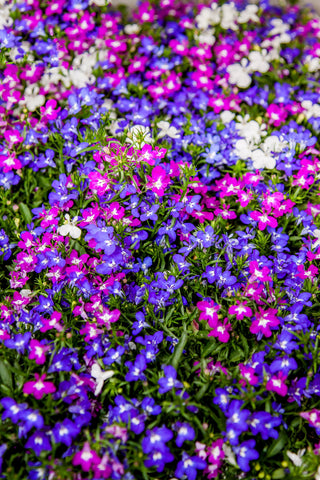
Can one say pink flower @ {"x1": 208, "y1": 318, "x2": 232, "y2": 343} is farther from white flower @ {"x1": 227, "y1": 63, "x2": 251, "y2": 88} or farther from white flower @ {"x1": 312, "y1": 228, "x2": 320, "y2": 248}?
white flower @ {"x1": 227, "y1": 63, "x2": 251, "y2": 88}

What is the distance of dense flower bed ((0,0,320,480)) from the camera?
60.2 inches

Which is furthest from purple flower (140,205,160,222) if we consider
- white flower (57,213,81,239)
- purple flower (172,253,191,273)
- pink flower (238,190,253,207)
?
pink flower (238,190,253,207)

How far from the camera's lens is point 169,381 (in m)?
1.57

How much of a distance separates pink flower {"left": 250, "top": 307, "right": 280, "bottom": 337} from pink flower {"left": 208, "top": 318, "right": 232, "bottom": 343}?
0.10 metres

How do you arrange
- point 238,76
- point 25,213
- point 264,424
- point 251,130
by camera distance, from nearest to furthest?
point 264,424
point 25,213
point 251,130
point 238,76

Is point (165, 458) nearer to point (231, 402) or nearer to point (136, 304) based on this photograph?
point (231, 402)

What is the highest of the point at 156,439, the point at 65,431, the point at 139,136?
the point at 139,136

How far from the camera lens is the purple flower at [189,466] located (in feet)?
4.78

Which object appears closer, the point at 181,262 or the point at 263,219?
the point at 181,262

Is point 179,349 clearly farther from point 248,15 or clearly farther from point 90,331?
point 248,15

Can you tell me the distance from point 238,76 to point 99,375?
2.12 meters

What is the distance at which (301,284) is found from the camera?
1.92m

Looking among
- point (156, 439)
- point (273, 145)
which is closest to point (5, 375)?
point (156, 439)

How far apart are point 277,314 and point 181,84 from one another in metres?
1.80
